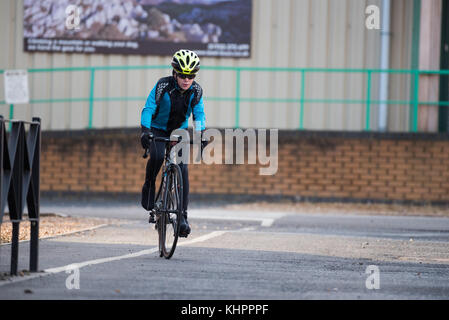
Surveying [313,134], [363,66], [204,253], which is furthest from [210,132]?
[204,253]

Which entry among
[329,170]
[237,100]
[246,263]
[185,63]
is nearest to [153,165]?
[185,63]

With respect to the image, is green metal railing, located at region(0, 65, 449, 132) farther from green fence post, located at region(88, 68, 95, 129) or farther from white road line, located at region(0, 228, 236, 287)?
white road line, located at region(0, 228, 236, 287)

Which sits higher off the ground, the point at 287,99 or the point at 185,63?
the point at 185,63

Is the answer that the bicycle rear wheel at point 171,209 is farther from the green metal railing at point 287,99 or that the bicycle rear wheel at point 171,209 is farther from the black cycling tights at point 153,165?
the green metal railing at point 287,99

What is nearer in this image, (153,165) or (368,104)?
(153,165)

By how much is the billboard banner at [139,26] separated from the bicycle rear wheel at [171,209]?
11026 millimetres

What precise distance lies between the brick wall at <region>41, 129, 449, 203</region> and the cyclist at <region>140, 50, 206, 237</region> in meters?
9.39

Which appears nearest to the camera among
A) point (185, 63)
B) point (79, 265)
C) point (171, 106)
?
point (79, 265)

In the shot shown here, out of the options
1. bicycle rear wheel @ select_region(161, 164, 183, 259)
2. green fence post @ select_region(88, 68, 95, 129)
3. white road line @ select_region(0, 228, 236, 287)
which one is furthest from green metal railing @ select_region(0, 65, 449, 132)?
bicycle rear wheel @ select_region(161, 164, 183, 259)

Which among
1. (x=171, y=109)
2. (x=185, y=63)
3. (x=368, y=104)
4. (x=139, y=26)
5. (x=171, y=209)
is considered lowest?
(x=171, y=209)

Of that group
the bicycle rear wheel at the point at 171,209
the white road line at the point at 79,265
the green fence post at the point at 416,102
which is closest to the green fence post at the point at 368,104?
the green fence post at the point at 416,102

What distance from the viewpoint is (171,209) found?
9055 millimetres

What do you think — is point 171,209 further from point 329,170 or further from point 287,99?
point 287,99

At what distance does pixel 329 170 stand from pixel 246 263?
10617 mm
